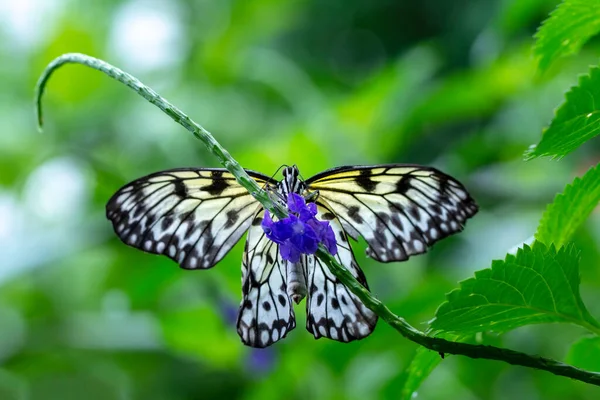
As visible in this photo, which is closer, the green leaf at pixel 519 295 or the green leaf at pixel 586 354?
the green leaf at pixel 519 295

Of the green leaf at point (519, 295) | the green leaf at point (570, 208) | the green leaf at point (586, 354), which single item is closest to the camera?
the green leaf at point (519, 295)

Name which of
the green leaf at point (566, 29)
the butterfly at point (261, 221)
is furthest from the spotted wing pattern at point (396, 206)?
the green leaf at point (566, 29)

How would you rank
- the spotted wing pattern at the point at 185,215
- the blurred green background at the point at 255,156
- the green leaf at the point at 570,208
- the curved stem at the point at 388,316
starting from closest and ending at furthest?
the curved stem at the point at 388,316 → the green leaf at the point at 570,208 → the spotted wing pattern at the point at 185,215 → the blurred green background at the point at 255,156

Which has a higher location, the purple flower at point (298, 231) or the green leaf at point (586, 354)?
the purple flower at point (298, 231)

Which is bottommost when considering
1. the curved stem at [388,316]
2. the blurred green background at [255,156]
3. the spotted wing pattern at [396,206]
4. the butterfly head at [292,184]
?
the curved stem at [388,316]

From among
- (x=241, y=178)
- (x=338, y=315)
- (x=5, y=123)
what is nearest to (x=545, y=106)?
(x=338, y=315)

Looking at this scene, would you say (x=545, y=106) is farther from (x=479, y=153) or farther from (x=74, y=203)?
(x=74, y=203)

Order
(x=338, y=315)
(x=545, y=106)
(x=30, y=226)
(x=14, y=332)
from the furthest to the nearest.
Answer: (x=30, y=226) → (x=14, y=332) → (x=545, y=106) → (x=338, y=315)

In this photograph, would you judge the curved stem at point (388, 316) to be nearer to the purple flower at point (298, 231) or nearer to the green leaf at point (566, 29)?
the purple flower at point (298, 231)

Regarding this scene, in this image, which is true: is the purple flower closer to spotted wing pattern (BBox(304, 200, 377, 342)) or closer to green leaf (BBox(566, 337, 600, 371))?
spotted wing pattern (BBox(304, 200, 377, 342))
